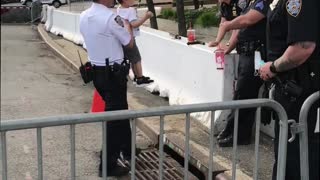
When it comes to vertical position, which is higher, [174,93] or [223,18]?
[223,18]

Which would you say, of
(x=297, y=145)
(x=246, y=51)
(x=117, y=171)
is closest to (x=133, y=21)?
(x=246, y=51)

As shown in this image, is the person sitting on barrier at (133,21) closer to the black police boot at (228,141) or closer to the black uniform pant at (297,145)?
the black police boot at (228,141)

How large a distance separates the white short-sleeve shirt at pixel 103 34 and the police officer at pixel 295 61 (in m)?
1.51

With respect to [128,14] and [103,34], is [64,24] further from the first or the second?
[103,34]

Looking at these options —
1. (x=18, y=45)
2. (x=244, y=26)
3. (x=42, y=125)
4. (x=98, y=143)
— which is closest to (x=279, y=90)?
(x=244, y=26)

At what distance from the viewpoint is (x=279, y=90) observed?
3.38 metres

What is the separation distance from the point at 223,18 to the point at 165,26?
9.90 meters

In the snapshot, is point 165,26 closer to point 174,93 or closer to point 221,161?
point 174,93

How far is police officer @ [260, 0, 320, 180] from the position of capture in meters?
3.00

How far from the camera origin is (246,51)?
→ 15.4ft

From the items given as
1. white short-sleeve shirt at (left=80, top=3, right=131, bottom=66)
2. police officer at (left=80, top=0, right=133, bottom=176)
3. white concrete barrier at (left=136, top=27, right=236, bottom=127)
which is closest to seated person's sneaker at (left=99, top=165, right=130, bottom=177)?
police officer at (left=80, top=0, right=133, bottom=176)

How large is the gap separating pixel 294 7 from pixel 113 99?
2.05 metres

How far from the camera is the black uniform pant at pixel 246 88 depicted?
15.7 ft

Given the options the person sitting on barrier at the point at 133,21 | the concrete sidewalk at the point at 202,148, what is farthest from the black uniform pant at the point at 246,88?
the person sitting on barrier at the point at 133,21
